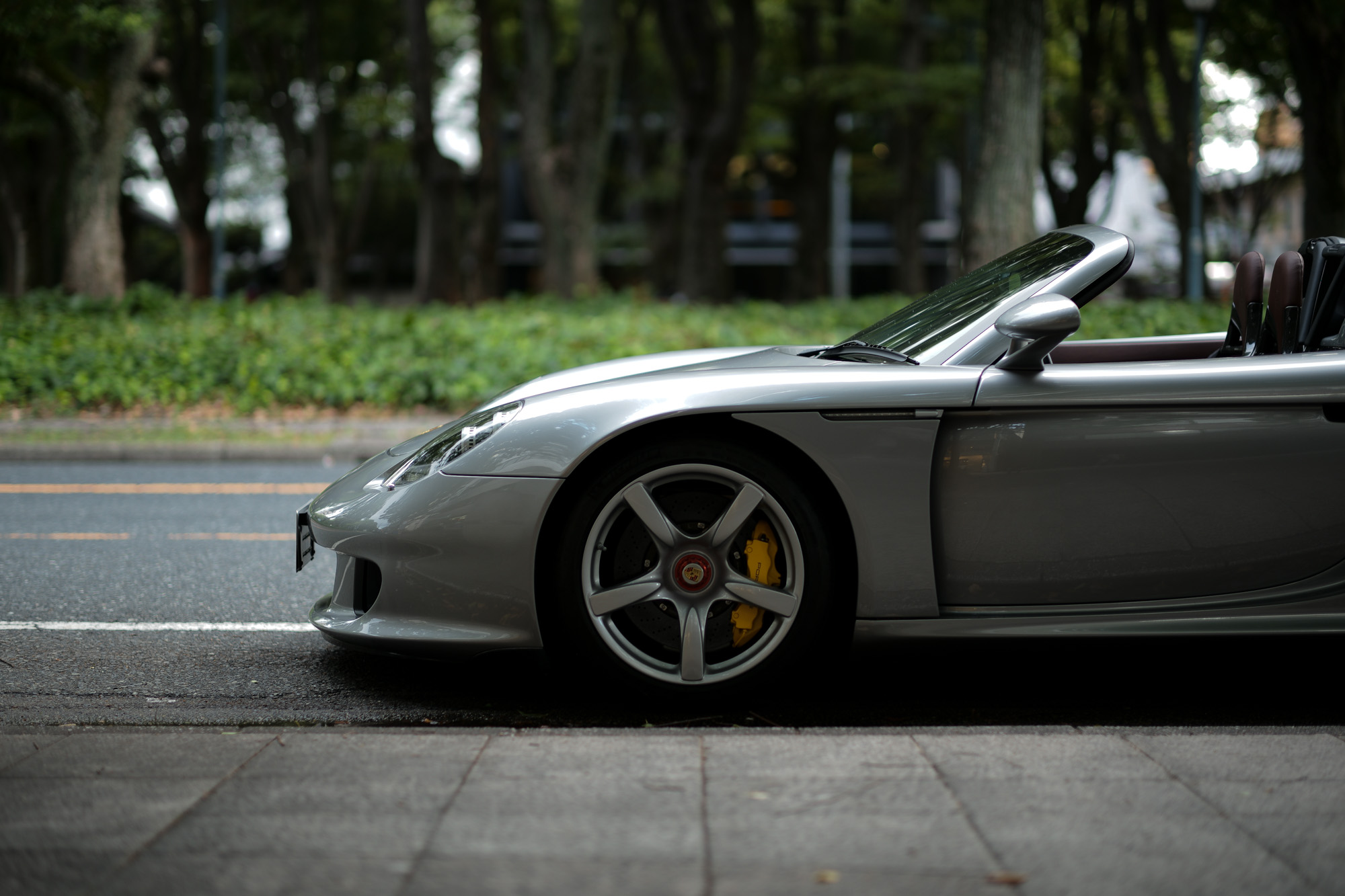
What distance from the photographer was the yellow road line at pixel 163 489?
7.89m

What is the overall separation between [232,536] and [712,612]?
3856mm

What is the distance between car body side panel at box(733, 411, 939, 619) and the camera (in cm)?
306

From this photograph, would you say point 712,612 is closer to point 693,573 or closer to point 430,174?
point 693,573

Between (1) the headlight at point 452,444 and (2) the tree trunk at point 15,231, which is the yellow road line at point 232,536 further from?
(2) the tree trunk at point 15,231

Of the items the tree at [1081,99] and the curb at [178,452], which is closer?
the curb at [178,452]

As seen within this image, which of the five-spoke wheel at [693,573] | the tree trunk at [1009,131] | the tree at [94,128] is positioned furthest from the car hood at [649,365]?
the tree at [94,128]

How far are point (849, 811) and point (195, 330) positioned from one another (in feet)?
38.0

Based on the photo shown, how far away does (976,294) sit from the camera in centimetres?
367

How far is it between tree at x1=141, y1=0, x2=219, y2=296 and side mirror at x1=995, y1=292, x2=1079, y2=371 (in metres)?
20.3

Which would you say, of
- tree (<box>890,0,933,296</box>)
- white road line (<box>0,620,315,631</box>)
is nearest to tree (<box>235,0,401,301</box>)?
tree (<box>890,0,933,296</box>)

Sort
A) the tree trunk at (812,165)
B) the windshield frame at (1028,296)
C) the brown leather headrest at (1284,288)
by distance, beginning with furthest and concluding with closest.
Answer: the tree trunk at (812,165), the brown leather headrest at (1284,288), the windshield frame at (1028,296)

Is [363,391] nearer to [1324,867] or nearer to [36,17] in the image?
[36,17]

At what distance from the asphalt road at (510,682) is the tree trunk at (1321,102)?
978 centimetres

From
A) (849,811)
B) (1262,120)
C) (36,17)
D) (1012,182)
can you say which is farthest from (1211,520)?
(1262,120)
